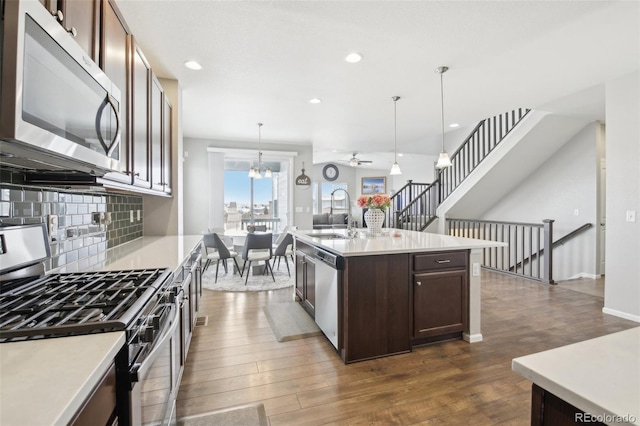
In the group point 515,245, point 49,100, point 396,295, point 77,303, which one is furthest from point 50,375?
point 515,245

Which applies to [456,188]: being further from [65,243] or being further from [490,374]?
[65,243]

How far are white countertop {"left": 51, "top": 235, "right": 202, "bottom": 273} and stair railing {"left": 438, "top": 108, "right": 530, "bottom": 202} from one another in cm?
521

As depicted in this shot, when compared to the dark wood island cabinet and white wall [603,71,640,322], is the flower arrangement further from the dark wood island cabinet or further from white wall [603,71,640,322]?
white wall [603,71,640,322]

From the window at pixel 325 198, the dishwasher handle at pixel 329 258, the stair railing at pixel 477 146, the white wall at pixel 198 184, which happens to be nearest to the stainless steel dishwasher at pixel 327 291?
the dishwasher handle at pixel 329 258

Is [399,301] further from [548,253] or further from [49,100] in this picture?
[548,253]

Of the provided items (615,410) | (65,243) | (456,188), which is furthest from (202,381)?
(456,188)

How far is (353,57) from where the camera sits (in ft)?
9.27

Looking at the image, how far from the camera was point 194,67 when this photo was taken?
3.06 metres

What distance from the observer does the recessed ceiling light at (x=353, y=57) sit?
109 inches

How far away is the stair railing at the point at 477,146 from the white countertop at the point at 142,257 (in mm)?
5208

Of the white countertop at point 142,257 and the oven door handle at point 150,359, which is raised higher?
the white countertop at point 142,257

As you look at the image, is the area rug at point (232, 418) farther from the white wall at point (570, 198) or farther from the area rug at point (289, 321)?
the white wall at point (570, 198)

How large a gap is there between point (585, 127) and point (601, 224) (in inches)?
64.6

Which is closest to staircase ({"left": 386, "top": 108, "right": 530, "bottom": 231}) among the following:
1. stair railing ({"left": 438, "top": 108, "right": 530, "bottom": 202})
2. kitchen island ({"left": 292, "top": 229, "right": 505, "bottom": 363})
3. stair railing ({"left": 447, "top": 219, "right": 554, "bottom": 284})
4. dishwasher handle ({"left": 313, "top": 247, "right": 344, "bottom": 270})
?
stair railing ({"left": 438, "top": 108, "right": 530, "bottom": 202})
